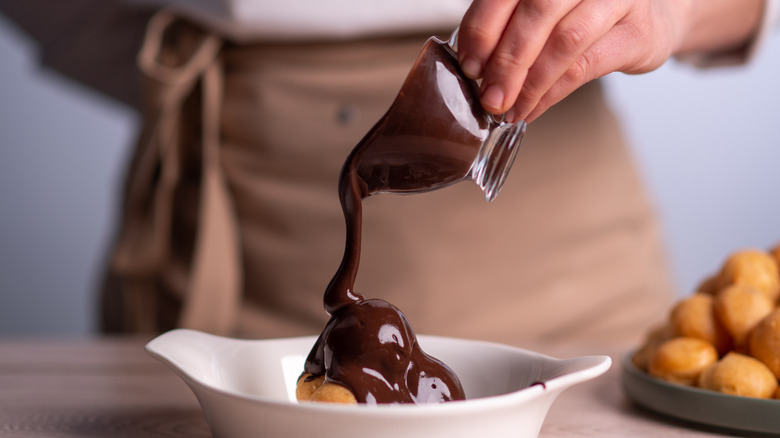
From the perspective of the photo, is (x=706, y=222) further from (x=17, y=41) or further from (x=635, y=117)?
(x=17, y=41)

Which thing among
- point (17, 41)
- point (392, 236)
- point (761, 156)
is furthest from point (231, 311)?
point (761, 156)

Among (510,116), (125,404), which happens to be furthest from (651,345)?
(125,404)

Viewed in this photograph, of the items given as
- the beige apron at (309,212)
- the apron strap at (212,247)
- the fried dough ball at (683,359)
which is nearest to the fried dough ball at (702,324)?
the fried dough ball at (683,359)

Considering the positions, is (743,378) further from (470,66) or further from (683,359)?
(470,66)

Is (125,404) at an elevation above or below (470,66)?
below

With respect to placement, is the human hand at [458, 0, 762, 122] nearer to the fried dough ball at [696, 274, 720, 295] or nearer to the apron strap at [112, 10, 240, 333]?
the fried dough ball at [696, 274, 720, 295]

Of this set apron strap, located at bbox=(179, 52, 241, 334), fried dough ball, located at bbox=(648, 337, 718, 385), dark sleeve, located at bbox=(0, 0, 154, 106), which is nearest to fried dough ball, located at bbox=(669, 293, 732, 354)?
fried dough ball, located at bbox=(648, 337, 718, 385)
